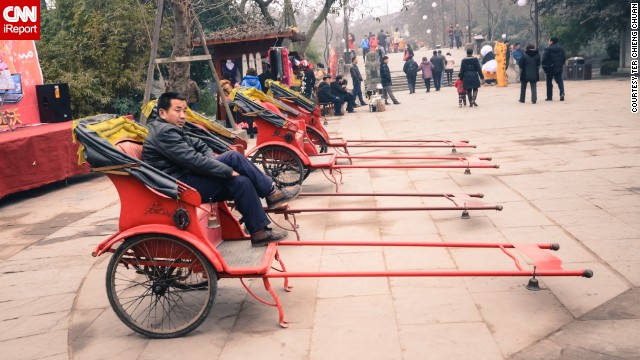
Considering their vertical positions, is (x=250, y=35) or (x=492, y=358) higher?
(x=250, y=35)

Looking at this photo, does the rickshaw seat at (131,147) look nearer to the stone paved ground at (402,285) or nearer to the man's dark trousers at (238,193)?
the man's dark trousers at (238,193)

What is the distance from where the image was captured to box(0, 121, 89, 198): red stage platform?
31.1 ft

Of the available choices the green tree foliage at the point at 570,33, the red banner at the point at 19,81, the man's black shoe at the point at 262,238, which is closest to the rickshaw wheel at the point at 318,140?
the man's black shoe at the point at 262,238

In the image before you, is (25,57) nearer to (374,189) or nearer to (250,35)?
(250,35)

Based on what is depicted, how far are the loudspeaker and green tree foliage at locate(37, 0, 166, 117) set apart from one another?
2132 mm

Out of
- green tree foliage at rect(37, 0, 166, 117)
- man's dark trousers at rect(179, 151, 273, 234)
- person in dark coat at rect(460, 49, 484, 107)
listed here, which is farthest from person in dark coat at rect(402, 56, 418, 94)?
man's dark trousers at rect(179, 151, 273, 234)

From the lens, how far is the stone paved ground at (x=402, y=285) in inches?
155

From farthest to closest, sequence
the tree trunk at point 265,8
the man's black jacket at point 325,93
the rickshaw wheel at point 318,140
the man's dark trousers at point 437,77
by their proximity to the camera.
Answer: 1. the man's dark trousers at point 437,77
2. the tree trunk at point 265,8
3. the man's black jacket at point 325,93
4. the rickshaw wheel at point 318,140

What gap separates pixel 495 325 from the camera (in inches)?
160

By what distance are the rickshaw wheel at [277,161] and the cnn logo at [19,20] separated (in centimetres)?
645

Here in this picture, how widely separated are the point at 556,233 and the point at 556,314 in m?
1.85

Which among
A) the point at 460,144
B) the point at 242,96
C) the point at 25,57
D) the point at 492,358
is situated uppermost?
the point at 25,57

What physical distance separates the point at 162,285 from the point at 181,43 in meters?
6.68

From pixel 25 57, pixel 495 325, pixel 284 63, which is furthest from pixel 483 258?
pixel 284 63
